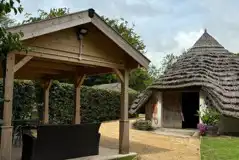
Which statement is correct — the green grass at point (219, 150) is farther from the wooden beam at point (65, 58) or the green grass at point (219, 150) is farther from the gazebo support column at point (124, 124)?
the wooden beam at point (65, 58)

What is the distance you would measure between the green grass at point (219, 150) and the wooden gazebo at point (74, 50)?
2637 mm

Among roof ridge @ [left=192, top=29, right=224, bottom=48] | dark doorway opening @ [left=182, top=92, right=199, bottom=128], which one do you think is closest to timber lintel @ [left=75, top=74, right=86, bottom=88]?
roof ridge @ [left=192, top=29, right=224, bottom=48]

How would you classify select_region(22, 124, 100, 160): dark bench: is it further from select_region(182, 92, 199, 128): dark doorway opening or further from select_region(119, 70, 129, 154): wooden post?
select_region(182, 92, 199, 128): dark doorway opening

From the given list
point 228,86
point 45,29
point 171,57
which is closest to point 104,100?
point 228,86

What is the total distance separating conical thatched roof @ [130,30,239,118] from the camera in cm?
1361

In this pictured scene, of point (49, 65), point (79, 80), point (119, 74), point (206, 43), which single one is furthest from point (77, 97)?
point (206, 43)

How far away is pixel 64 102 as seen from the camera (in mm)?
15914

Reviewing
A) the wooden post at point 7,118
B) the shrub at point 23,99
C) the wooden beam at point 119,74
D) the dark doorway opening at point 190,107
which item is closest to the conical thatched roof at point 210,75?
the dark doorway opening at point 190,107

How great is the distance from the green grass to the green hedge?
7800 mm

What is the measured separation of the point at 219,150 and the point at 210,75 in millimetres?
6194

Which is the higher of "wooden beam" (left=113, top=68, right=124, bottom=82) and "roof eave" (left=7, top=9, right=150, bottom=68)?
"roof eave" (left=7, top=9, right=150, bottom=68)

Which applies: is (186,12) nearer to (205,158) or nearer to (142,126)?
(142,126)

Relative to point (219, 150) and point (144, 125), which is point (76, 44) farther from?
point (144, 125)

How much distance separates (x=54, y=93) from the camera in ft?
50.5
